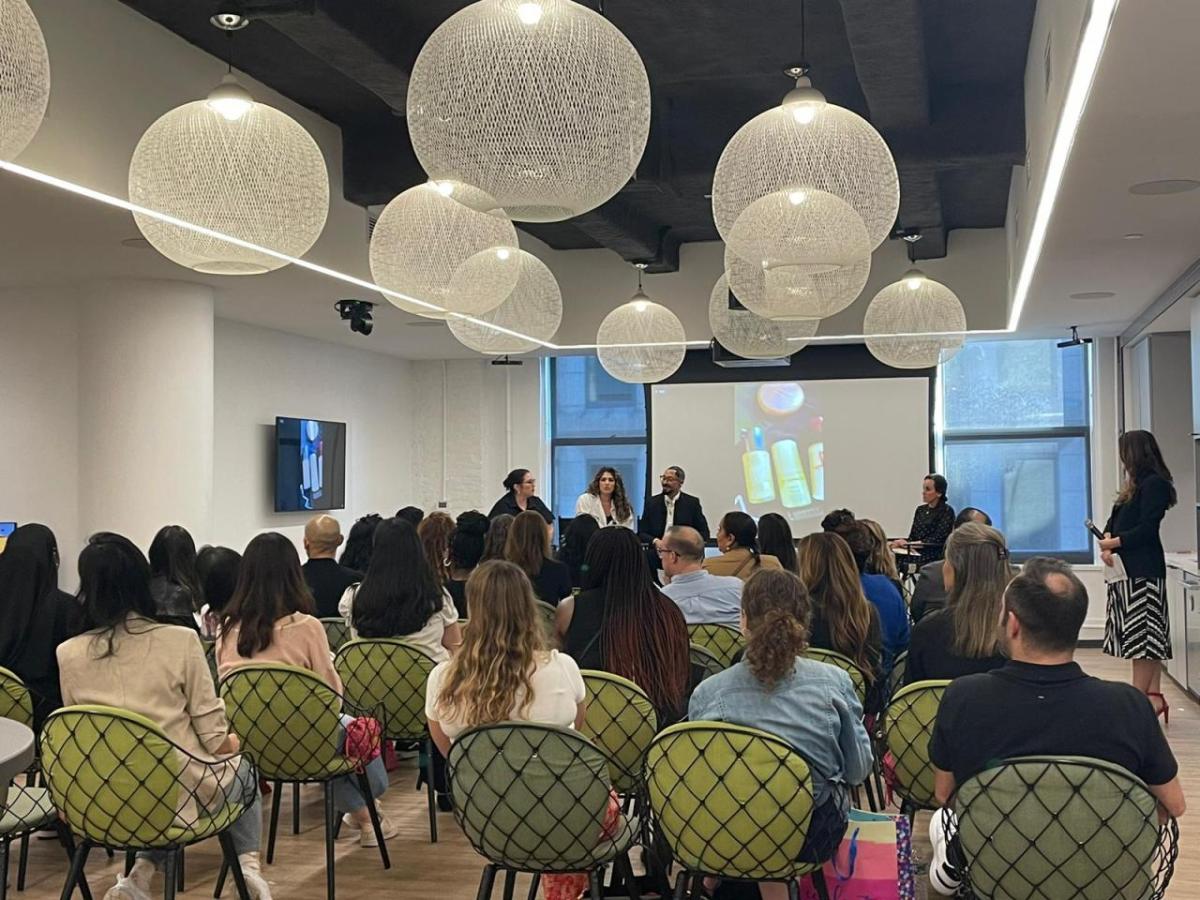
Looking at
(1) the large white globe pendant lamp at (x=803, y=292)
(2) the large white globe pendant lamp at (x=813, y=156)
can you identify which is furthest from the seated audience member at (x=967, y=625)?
(1) the large white globe pendant lamp at (x=803, y=292)

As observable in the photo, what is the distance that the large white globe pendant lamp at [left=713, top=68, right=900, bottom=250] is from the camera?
12.3ft

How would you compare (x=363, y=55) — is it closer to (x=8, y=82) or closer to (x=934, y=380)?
(x=8, y=82)

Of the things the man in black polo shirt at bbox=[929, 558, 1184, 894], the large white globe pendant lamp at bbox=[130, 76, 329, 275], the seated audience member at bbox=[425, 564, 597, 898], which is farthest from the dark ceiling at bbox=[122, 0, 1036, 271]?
the man in black polo shirt at bbox=[929, 558, 1184, 894]

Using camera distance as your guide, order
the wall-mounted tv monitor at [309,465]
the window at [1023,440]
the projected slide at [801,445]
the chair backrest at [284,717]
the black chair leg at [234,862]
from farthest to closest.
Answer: the window at [1023,440], the projected slide at [801,445], the wall-mounted tv monitor at [309,465], the chair backrest at [284,717], the black chair leg at [234,862]

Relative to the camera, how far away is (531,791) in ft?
9.69

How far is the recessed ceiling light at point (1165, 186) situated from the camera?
4793 millimetres

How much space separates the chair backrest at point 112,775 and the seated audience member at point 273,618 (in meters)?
0.82

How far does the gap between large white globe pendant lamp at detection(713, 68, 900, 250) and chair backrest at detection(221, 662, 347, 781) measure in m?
2.13

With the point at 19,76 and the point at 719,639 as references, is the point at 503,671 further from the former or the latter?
the point at 19,76

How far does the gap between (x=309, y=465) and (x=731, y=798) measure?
7521 millimetres

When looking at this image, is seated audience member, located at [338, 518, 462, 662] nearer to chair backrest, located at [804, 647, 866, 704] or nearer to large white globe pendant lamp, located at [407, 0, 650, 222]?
chair backrest, located at [804, 647, 866, 704]

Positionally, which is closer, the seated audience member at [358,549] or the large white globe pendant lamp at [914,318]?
the seated audience member at [358,549]

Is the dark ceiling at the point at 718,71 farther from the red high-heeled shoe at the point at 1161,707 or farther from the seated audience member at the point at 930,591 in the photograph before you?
the red high-heeled shoe at the point at 1161,707

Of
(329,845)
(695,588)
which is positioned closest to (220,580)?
(329,845)
